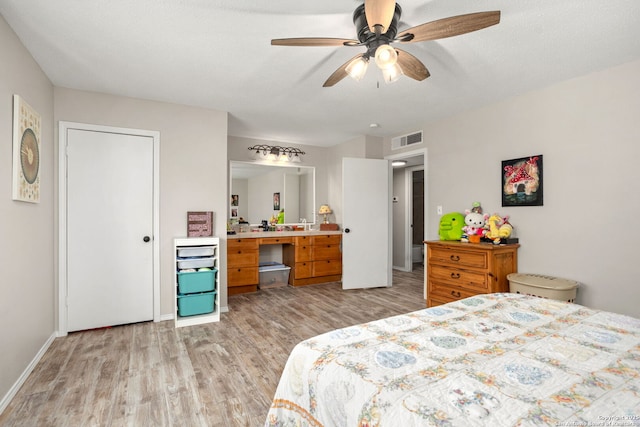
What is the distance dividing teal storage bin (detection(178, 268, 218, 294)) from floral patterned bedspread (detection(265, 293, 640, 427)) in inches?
92.2

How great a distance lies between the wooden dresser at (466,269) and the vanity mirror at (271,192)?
263cm

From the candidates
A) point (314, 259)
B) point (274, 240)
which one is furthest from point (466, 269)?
point (274, 240)

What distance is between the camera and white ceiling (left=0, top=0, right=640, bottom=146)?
1.86 m

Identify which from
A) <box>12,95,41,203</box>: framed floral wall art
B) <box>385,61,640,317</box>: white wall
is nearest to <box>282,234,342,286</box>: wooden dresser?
<box>385,61,640,317</box>: white wall

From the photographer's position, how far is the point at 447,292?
342cm

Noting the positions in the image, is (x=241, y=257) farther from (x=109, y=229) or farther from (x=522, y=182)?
(x=522, y=182)

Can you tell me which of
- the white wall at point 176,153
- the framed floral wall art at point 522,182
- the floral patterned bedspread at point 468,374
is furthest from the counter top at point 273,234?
the floral patterned bedspread at point 468,374

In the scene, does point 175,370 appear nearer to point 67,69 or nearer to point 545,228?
point 67,69

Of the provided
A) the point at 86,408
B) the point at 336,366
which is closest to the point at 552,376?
the point at 336,366

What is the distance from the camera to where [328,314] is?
3658 mm

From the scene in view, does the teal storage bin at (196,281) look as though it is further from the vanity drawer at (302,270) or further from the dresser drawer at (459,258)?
the dresser drawer at (459,258)

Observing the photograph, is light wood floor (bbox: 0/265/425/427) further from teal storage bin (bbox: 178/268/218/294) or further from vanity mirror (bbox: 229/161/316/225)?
vanity mirror (bbox: 229/161/316/225)

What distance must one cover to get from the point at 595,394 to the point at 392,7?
1676mm

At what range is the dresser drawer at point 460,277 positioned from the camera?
3094 millimetres
